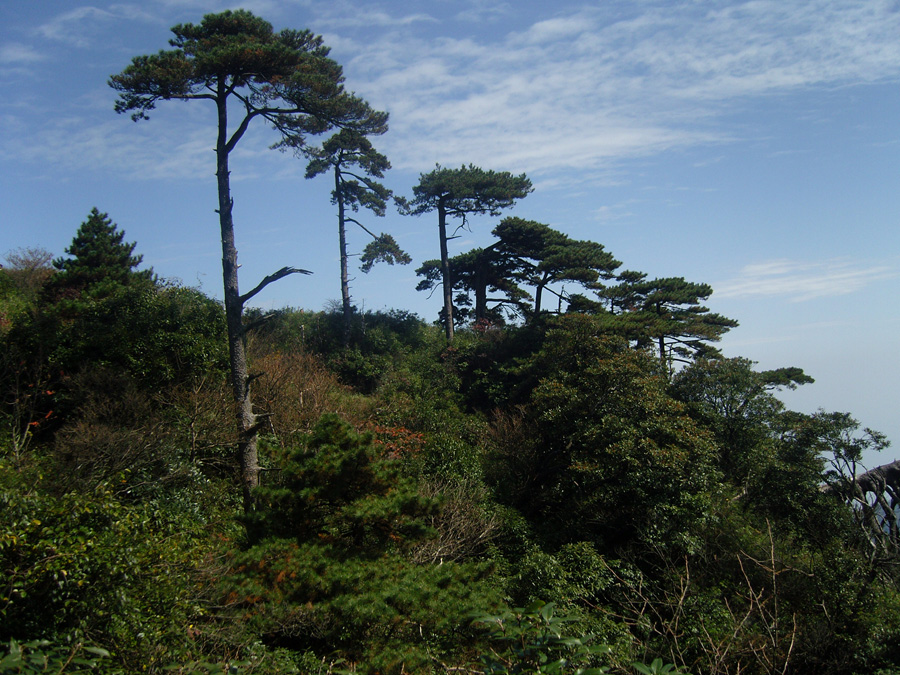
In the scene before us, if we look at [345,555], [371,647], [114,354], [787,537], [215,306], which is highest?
[215,306]

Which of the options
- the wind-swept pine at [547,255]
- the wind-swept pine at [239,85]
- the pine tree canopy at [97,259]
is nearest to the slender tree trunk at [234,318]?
the wind-swept pine at [239,85]

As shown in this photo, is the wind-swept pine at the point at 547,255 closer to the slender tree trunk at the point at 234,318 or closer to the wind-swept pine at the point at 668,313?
the wind-swept pine at the point at 668,313

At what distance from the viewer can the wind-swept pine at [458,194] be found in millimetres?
27031

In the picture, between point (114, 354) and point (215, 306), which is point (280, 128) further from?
point (114, 354)

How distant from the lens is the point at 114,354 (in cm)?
1355

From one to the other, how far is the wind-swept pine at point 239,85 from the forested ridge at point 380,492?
0.06 meters

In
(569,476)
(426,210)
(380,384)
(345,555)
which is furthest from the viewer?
(426,210)

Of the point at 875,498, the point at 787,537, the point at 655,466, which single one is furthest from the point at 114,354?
the point at 875,498

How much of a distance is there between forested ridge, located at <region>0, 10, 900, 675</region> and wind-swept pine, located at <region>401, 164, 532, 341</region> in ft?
12.6

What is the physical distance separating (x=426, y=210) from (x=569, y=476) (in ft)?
56.3

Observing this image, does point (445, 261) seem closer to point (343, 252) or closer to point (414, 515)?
point (343, 252)

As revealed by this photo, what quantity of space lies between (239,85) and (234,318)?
5091 millimetres

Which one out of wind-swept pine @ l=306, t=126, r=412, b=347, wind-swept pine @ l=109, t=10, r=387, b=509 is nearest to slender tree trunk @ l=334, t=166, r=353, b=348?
wind-swept pine @ l=306, t=126, r=412, b=347

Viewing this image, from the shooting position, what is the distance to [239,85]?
12.3 metres
